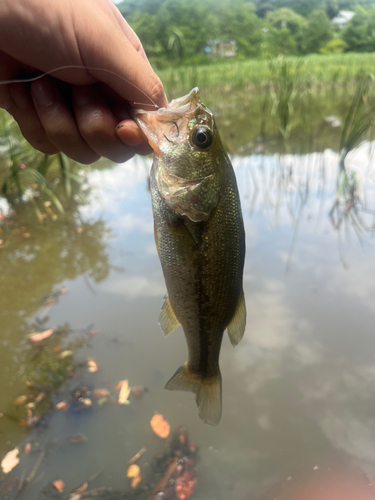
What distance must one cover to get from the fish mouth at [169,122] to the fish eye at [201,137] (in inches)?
1.6

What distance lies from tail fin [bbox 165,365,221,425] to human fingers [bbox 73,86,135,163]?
1221mm

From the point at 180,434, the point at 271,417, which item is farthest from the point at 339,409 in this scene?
the point at 180,434

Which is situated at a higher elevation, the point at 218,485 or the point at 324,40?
the point at 324,40

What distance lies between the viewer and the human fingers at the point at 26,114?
59.4 inches

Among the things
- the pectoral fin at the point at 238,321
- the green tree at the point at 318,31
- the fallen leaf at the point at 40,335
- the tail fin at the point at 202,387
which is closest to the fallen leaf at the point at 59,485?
the tail fin at the point at 202,387

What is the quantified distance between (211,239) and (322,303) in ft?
6.74

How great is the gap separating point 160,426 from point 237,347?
0.90 metres

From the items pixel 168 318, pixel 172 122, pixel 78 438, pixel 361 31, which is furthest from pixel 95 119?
pixel 361 31

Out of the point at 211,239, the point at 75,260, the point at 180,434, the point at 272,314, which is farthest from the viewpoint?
the point at 75,260

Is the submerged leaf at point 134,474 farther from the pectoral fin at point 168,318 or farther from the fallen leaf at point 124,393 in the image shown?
the pectoral fin at point 168,318

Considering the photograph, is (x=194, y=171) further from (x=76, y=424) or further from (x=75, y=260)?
(x=75, y=260)

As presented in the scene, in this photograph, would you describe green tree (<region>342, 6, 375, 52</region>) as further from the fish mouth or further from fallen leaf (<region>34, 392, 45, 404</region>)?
fallen leaf (<region>34, 392, 45, 404</region>)

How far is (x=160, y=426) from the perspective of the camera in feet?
7.04

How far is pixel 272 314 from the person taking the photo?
2820 mm
